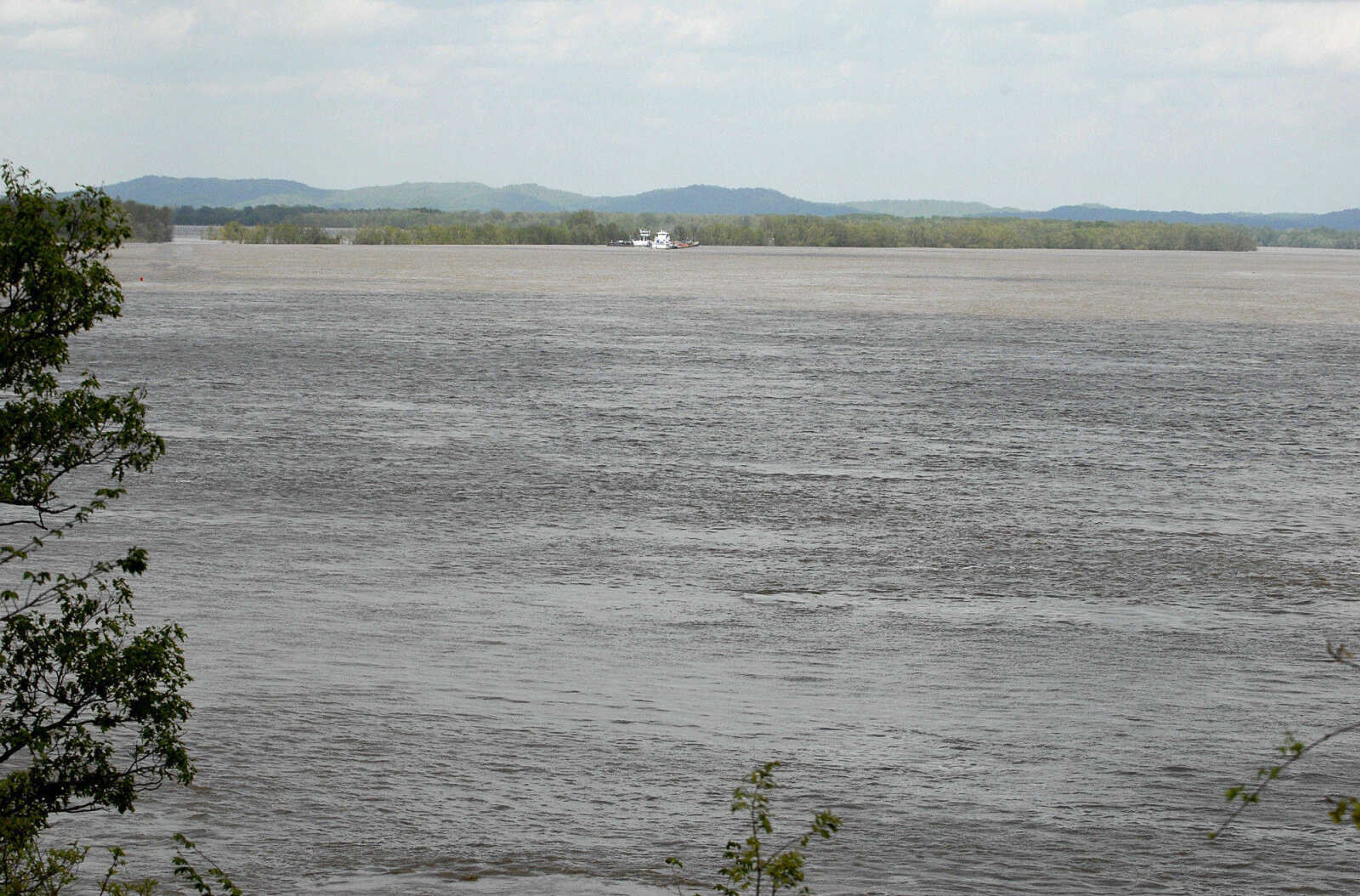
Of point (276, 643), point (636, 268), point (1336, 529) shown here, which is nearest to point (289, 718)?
point (276, 643)

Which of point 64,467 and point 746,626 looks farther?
point 746,626

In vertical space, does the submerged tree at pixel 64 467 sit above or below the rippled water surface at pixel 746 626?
above

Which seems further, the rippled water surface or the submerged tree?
the rippled water surface

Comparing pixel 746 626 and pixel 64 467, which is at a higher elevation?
pixel 64 467

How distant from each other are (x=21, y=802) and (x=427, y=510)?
14.1 m

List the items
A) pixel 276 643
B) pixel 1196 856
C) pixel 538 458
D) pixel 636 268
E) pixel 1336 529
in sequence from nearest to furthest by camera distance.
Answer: pixel 1196 856
pixel 276 643
pixel 1336 529
pixel 538 458
pixel 636 268

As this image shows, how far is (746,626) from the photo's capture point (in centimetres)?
1731

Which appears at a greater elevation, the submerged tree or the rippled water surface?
the submerged tree

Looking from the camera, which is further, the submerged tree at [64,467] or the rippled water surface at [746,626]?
the rippled water surface at [746,626]

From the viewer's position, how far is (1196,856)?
1180 centimetres

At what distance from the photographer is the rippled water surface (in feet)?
39.7

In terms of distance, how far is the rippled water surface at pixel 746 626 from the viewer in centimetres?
1210

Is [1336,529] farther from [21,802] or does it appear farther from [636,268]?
[636,268]

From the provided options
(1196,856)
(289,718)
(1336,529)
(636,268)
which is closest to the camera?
(1196,856)
